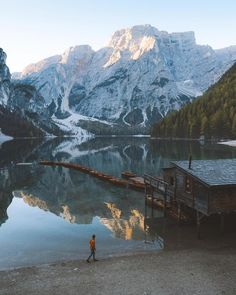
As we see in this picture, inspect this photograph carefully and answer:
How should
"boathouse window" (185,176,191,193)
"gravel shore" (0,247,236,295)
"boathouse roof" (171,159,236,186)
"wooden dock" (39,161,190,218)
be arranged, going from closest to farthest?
"gravel shore" (0,247,236,295), "boathouse roof" (171,159,236,186), "boathouse window" (185,176,191,193), "wooden dock" (39,161,190,218)

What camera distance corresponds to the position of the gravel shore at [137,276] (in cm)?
2798

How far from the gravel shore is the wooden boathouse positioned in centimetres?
550

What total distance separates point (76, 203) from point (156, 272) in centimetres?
3406

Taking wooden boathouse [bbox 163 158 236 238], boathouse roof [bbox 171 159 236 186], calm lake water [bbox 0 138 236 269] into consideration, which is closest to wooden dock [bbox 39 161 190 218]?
calm lake water [bbox 0 138 236 269]

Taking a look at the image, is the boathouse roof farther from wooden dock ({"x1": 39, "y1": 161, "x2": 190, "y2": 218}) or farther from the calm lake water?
the calm lake water

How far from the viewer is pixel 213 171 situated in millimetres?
44312

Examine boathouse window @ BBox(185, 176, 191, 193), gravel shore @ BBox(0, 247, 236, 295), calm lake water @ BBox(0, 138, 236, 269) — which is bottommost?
calm lake water @ BBox(0, 138, 236, 269)

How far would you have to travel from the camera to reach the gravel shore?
27984 millimetres

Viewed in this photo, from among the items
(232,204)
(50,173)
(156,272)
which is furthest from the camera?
(50,173)

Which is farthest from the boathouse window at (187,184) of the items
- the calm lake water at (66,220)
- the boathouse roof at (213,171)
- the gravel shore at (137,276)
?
the gravel shore at (137,276)

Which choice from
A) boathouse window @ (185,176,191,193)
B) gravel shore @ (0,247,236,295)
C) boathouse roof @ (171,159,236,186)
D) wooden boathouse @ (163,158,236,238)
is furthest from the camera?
boathouse window @ (185,176,191,193)

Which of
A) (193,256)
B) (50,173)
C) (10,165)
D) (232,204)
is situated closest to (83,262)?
(193,256)

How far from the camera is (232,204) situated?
41.0 metres

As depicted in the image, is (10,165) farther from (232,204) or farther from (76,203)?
(232,204)
